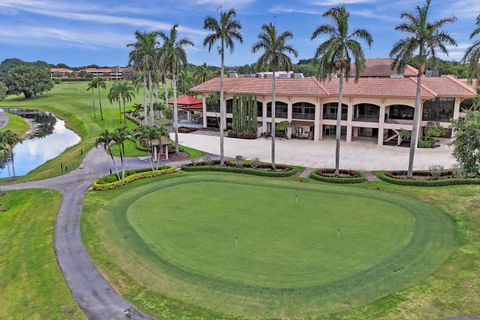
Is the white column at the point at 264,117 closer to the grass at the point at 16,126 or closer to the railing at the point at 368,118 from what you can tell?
the railing at the point at 368,118

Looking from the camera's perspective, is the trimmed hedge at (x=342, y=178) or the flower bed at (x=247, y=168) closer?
the trimmed hedge at (x=342, y=178)

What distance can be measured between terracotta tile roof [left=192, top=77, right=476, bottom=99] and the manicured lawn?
27644 mm

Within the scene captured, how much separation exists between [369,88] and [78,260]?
48.9 m

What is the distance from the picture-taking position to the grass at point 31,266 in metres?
19.0

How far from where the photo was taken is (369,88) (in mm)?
59031

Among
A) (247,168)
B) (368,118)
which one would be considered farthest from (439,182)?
(368,118)

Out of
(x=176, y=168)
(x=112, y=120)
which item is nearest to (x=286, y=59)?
(x=176, y=168)

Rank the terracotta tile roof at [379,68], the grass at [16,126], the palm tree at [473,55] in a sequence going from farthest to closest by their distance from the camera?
the grass at [16,126]
the terracotta tile roof at [379,68]
the palm tree at [473,55]

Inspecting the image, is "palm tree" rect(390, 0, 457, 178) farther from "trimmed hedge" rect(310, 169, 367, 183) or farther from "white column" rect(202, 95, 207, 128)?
"white column" rect(202, 95, 207, 128)

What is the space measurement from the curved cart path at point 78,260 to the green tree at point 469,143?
15077 millimetres

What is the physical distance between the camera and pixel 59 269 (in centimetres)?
2277

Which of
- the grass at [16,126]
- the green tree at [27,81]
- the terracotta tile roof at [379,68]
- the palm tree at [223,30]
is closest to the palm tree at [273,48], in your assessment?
the palm tree at [223,30]

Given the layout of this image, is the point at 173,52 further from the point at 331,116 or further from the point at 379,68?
the point at 379,68

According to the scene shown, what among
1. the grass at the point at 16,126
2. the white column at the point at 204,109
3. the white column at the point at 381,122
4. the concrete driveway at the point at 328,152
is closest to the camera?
the concrete driveway at the point at 328,152
